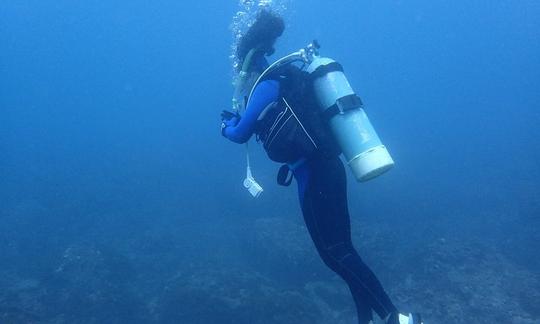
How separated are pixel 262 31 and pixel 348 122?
1.29 meters

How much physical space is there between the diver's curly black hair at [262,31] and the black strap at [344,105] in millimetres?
1033

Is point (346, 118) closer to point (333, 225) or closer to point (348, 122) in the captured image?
point (348, 122)

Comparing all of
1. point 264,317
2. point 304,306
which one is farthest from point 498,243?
point 264,317

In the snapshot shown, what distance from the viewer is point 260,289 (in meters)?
9.14

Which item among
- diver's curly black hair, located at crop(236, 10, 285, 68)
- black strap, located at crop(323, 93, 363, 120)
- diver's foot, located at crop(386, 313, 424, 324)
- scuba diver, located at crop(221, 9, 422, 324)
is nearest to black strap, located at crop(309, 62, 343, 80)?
scuba diver, located at crop(221, 9, 422, 324)

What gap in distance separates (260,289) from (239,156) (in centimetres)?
1601

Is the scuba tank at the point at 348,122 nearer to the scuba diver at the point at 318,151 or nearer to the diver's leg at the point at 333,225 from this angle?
the scuba diver at the point at 318,151

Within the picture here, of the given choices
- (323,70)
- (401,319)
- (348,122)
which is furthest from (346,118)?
(401,319)

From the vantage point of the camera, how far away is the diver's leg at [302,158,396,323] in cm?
363

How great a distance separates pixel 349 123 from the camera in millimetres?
3637

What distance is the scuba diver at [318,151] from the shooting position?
11.8ft

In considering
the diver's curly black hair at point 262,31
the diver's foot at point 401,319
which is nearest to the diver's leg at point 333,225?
the diver's foot at point 401,319

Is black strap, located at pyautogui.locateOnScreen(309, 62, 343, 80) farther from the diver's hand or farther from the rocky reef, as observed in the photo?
the rocky reef

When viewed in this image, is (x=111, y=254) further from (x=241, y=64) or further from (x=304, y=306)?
(x=241, y=64)
